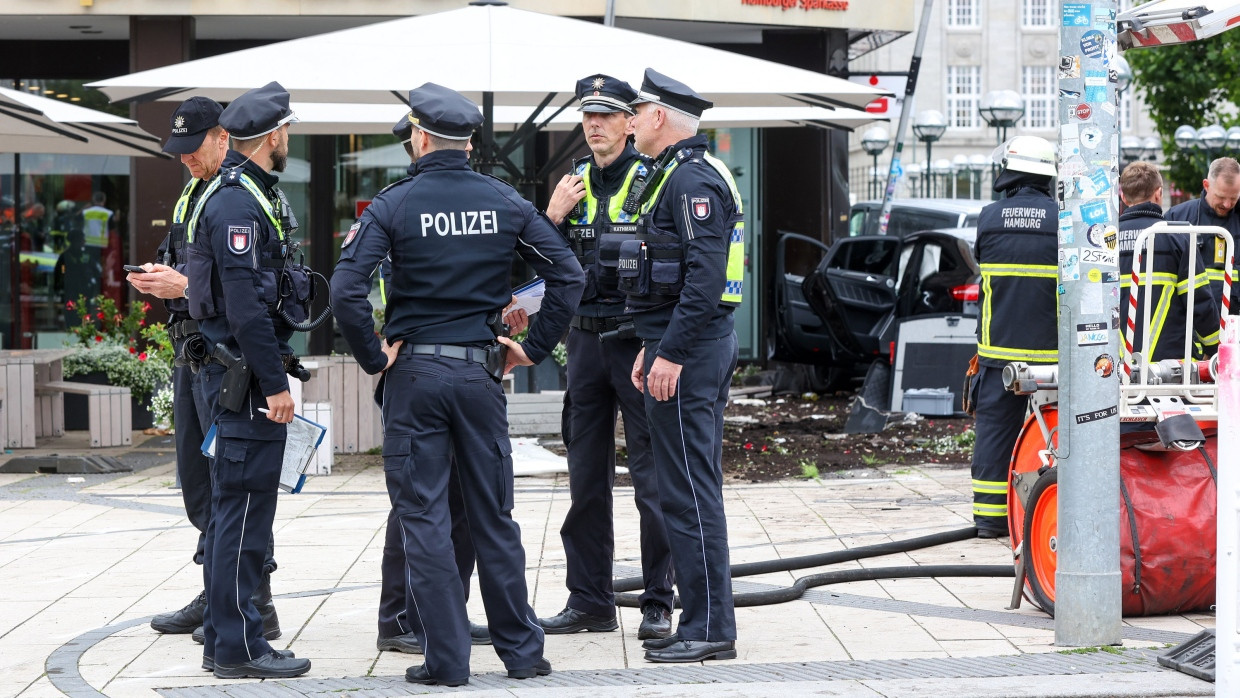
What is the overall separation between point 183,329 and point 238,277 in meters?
0.56

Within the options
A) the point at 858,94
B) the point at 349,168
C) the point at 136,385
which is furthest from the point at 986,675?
the point at 349,168

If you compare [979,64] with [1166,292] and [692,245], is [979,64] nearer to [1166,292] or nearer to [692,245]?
[1166,292]

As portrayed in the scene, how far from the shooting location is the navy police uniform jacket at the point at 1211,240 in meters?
7.94

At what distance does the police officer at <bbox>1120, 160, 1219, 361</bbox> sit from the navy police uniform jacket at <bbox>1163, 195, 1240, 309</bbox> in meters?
0.19

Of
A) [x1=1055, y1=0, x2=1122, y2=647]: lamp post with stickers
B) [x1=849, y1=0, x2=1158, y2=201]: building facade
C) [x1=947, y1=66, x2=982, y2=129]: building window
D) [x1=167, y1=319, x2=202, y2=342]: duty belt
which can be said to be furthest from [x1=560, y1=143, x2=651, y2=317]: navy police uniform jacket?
[x1=947, y1=66, x2=982, y2=129]: building window

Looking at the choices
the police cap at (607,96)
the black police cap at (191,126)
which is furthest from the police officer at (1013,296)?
the black police cap at (191,126)

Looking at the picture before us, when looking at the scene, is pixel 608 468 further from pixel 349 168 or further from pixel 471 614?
pixel 349 168

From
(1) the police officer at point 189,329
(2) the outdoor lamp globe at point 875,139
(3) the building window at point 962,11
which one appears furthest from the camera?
(3) the building window at point 962,11

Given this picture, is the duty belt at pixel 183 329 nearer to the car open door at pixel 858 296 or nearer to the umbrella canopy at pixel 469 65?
the umbrella canopy at pixel 469 65

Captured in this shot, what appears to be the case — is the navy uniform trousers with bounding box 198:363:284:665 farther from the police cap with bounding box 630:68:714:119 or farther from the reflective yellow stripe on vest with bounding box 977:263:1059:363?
the reflective yellow stripe on vest with bounding box 977:263:1059:363

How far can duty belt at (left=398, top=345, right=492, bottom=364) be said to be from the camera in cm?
480

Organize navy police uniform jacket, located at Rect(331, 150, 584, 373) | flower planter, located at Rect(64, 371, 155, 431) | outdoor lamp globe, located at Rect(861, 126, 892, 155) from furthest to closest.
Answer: outdoor lamp globe, located at Rect(861, 126, 892, 155) → flower planter, located at Rect(64, 371, 155, 431) → navy police uniform jacket, located at Rect(331, 150, 584, 373)

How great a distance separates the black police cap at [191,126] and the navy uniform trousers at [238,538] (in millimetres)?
994

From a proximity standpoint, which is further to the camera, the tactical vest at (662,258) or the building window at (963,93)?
the building window at (963,93)
